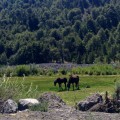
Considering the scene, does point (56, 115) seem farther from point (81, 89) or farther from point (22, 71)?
point (22, 71)

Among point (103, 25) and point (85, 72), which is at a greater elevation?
point (103, 25)

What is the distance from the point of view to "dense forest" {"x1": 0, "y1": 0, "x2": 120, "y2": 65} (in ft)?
379

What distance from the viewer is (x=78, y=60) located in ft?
367

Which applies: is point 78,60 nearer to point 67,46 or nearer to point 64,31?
point 67,46

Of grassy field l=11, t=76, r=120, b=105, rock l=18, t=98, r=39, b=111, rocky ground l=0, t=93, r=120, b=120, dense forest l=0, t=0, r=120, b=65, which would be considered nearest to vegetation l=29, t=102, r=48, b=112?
rocky ground l=0, t=93, r=120, b=120

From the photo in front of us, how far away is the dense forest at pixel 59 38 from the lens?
379 feet

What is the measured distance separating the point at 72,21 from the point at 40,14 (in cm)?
1636

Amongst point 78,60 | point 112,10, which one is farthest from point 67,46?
point 112,10

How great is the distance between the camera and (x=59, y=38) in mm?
141750

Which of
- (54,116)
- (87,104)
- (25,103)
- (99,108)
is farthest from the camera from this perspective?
(87,104)

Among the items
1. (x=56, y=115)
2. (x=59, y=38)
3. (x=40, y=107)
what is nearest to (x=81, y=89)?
(x=40, y=107)

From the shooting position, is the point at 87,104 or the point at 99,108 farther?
the point at 87,104

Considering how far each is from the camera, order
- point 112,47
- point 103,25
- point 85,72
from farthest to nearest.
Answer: point 103,25 < point 112,47 < point 85,72

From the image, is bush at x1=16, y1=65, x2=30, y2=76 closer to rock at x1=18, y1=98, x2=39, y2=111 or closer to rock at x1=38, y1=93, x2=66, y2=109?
rock at x1=38, y1=93, x2=66, y2=109
